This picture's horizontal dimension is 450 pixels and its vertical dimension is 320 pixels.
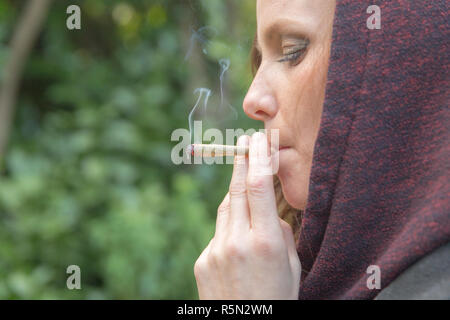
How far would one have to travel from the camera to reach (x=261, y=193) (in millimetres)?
1167

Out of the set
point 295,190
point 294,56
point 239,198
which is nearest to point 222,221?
point 239,198

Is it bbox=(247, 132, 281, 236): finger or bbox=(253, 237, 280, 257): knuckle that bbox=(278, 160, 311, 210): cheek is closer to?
bbox=(247, 132, 281, 236): finger

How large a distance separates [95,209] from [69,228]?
0.32 m

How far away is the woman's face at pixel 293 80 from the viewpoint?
46.5 inches

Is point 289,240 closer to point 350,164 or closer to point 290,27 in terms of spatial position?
point 350,164

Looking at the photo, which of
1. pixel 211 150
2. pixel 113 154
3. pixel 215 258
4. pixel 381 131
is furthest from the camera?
pixel 113 154

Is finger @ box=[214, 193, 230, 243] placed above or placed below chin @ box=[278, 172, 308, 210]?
below

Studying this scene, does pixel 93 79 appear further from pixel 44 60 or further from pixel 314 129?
pixel 314 129

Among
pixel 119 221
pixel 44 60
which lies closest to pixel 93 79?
pixel 44 60

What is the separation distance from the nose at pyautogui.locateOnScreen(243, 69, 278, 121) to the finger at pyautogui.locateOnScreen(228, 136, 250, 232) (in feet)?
0.28

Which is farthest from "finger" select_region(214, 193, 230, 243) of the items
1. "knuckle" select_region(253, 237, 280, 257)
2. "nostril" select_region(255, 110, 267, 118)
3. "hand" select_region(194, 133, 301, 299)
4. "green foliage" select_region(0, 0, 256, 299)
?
"green foliage" select_region(0, 0, 256, 299)

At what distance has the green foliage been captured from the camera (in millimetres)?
3059

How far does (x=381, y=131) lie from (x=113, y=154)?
3.16 meters

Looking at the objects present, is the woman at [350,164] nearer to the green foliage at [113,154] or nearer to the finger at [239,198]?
the finger at [239,198]
